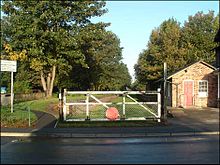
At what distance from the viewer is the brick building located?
119ft

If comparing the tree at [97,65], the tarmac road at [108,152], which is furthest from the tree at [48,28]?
the tarmac road at [108,152]

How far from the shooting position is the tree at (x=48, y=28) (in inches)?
1730

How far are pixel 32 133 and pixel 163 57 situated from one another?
47.2 meters

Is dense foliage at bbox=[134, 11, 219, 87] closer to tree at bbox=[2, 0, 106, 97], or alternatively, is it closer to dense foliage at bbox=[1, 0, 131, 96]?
dense foliage at bbox=[1, 0, 131, 96]

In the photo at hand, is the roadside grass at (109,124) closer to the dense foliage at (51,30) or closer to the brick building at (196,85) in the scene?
the brick building at (196,85)

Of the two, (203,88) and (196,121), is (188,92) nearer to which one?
(203,88)

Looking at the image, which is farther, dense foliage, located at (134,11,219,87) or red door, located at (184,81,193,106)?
dense foliage, located at (134,11,219,87)

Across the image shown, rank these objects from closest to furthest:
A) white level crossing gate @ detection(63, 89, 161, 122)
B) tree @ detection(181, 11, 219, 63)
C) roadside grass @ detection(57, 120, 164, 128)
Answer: roadside grass @ detection(57, 120, 164, 128), white level crossing gate @ detection(63, 89, 161, 122), tree @ detection(181, 11, 219, 63)

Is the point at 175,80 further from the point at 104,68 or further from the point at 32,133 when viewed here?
the point at 104,68

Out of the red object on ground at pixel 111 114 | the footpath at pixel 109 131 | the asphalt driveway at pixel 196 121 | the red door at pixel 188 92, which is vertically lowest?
the footpath at pixel 109 131

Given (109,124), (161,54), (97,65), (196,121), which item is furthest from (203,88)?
(97,65)

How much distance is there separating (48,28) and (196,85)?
19143 millimetres

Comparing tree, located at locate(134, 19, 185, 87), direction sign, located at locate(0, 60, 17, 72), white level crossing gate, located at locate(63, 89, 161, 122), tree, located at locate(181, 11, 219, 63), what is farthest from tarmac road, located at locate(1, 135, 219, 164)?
tree, located at locate(181, 11, 219, 63)

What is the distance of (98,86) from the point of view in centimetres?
8875
